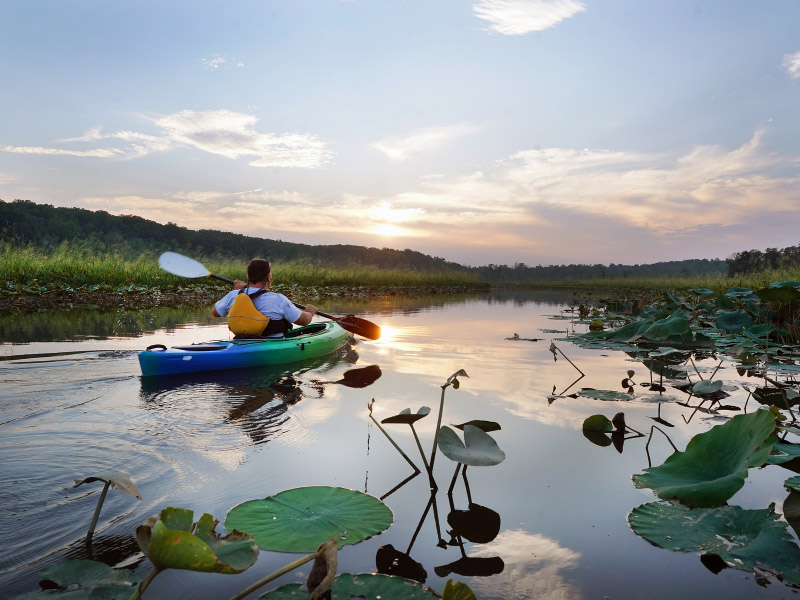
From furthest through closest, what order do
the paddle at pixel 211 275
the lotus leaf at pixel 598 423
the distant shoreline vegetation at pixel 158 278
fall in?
the distant shoreline vegetation at pixel 158 278
the paddle at pixel 211 275
the lotus leaf at pixel 598 423

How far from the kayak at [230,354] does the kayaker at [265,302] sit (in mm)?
205

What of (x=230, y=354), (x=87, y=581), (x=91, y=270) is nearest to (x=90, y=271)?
(x=91, y=270)

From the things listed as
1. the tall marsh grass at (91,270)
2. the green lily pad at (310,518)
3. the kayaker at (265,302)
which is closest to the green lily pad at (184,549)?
the green lily pad at (310,518)

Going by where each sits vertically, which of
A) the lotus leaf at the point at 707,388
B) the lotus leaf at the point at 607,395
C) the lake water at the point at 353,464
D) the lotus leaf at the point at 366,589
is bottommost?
the lake water at the point at 353,464

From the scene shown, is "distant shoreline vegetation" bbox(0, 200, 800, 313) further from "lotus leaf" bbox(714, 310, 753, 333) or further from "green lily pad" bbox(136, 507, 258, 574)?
"green lily pad" bbox(136, 507, 258, 574)

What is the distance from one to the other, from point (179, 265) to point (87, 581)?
653 cm

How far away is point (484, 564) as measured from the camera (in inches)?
70.8

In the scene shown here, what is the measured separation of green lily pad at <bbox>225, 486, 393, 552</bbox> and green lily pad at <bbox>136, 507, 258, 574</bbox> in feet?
1.97

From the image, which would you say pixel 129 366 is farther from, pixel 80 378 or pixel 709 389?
pixel 709 389

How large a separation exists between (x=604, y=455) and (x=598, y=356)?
4.28 m

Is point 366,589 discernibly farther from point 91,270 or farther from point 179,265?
point 91,270

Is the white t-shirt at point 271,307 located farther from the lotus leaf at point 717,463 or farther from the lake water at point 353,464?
the lotus leaf at point 717,463

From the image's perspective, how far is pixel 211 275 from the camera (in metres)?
7.38

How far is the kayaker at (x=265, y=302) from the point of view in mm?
6064
